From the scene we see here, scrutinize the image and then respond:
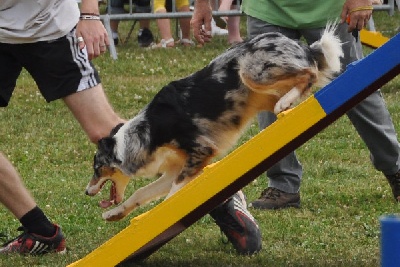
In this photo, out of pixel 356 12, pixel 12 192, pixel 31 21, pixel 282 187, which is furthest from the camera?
pixel 282 187

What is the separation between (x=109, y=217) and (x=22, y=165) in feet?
9.15

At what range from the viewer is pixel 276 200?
6.09 m

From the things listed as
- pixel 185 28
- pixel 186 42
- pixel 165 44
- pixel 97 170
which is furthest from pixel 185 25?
pixel 97 170

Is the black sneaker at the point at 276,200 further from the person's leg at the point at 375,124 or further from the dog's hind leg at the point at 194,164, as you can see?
the dog's hind leg at the point at 194,164

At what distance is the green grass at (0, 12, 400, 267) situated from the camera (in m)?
5.03

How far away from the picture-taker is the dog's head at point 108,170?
499 centimetres

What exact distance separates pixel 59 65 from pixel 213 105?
0.81 meters

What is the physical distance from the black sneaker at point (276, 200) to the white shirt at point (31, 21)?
187 centimetres

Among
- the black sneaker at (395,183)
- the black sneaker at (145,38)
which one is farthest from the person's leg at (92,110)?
the black sneaker at (145,38)

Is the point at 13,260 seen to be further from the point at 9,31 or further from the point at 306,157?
the point at 306,157

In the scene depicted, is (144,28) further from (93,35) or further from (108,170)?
(93,35)

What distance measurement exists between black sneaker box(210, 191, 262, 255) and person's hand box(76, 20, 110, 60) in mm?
1044

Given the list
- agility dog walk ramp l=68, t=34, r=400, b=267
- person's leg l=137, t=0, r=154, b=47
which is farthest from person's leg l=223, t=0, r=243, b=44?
agility dog walk ramp l=68, t=34, r=400, b=267

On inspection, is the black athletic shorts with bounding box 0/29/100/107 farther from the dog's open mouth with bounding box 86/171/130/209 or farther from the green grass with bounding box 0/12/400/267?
the green grass with bounding box 0/12/400/267
